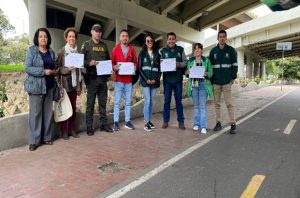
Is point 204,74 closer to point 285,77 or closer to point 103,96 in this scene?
point 103,96

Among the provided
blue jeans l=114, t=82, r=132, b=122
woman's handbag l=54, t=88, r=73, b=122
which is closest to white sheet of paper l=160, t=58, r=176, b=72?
blue jeans l=114, t=82, r=132, b=122

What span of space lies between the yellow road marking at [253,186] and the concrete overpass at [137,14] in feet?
40.9

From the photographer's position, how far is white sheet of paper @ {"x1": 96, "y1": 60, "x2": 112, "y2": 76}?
828 centimetres

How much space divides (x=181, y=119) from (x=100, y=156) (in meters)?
3.30

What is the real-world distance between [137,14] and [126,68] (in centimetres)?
1511

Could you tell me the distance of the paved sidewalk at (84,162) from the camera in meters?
5.16

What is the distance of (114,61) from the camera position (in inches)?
346

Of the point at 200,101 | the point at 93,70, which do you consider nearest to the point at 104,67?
the point at 93,70

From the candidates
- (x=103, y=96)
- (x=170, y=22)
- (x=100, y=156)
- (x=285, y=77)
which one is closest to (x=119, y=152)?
(x=100, y=156)

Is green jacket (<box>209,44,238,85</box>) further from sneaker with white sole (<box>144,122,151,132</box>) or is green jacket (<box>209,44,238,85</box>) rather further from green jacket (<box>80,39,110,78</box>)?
green jacket (<box>80,39,110,78</box>)

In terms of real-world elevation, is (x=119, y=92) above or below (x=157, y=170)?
above

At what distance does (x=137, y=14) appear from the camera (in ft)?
76.0

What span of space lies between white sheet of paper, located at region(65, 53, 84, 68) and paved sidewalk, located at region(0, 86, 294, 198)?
1572mm

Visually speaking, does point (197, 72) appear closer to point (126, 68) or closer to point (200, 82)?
point (200, 82)
